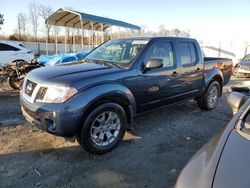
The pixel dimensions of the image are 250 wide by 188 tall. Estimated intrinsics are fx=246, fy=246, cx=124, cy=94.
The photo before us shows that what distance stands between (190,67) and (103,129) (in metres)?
2.63

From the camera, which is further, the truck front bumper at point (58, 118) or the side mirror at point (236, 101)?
the truck front bumper at point (58, 118)

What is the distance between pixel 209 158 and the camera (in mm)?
1925

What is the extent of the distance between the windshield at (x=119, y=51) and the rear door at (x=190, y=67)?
1.08 m

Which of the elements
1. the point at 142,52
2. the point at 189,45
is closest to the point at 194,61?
the point at 189,45

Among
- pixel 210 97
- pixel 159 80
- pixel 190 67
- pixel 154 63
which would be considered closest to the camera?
pixel 154 63

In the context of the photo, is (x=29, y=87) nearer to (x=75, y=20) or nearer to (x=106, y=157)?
(x=106, y=157)

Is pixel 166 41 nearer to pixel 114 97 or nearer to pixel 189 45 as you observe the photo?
pixel 189 45

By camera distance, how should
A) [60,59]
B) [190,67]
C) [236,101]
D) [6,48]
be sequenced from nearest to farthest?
[236,101] < [190,67] < [60,59] < [6,48]

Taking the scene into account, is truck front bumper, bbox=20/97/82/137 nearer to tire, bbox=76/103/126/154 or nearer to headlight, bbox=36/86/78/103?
headlight, bbox=36/86/78/103

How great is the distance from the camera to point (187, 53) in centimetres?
550

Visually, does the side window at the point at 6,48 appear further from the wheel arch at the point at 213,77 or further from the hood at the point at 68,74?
the wheel arch at the point at 213,77

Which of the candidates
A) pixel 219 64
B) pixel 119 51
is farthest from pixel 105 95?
pixel 219 64

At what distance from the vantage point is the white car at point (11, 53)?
488 inches

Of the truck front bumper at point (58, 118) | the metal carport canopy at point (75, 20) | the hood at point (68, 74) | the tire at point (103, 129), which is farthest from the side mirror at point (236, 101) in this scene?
the metal carport canopy at point (75, 20)
